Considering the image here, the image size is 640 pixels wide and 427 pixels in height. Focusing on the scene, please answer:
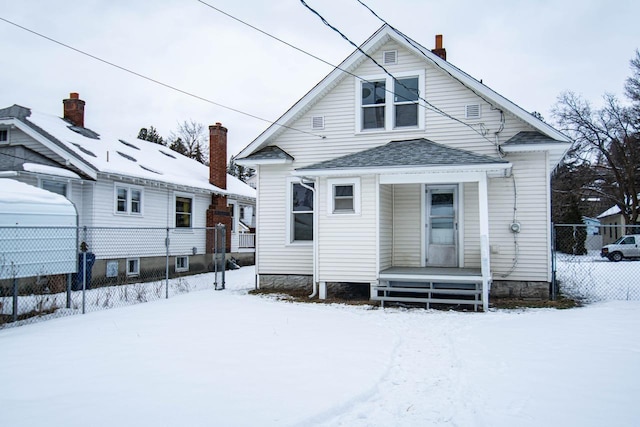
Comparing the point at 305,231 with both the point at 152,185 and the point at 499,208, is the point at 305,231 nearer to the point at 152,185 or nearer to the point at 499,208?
the point at 499,208

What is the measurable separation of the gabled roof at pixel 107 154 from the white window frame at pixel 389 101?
7817mm

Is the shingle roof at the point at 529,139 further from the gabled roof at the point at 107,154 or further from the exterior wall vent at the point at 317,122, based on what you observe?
the gabled roof at the point at 107,154

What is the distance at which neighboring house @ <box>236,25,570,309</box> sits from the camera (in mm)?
10664

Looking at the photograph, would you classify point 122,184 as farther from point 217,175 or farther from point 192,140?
point 192,140

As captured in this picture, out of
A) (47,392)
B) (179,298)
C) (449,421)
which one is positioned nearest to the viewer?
(449,421)

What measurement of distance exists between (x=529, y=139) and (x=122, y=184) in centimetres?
1233

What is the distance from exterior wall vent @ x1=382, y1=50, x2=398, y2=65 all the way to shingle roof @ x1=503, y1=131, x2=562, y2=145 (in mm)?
3516

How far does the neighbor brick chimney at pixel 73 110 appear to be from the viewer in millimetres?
18141

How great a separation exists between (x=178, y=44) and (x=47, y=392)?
10.3 metres

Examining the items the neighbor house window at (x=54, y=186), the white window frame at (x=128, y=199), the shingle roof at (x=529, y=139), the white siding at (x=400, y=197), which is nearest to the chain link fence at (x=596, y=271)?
the white siding at (x=400, y=197)

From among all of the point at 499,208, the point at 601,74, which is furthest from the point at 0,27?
the point at 601,74

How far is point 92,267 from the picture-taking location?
14.7 meters

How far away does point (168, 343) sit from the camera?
6.90 metres

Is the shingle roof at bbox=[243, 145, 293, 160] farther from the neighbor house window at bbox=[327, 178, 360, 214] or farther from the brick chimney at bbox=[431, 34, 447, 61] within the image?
the brick chimney at bbox=[431, 34, 447, 61]
